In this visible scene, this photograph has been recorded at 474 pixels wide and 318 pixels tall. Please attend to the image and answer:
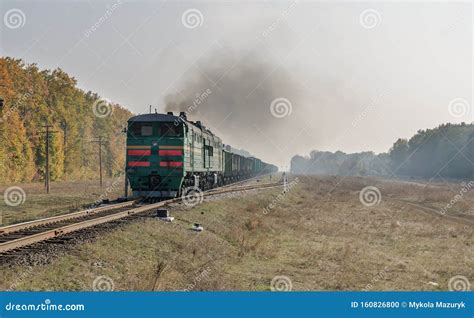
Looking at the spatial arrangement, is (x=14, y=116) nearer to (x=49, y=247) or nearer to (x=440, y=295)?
(x=49, y=247)

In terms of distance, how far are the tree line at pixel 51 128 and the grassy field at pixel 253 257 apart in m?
32.2

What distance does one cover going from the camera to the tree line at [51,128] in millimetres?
49750

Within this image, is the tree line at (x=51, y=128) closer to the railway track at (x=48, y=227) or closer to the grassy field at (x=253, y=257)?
the railway track at (x=48, y=227)

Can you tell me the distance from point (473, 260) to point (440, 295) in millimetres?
8475

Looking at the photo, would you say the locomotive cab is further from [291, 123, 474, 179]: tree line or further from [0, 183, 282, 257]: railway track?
[291, 123, 474, 179]: tree line

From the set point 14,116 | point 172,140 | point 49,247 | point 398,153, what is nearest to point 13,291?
point 49,247

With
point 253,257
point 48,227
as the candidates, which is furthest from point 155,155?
point 253,257

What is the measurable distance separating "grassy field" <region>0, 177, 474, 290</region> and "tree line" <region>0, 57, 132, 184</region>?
106 feet

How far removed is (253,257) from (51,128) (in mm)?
49748

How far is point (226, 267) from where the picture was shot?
41.9 ft

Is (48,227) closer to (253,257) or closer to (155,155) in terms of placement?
(253,257)

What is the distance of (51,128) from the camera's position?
2293 inches

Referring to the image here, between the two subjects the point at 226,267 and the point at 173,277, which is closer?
the point at 173,277

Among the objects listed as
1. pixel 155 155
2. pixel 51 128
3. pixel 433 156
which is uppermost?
pixel 51 128
